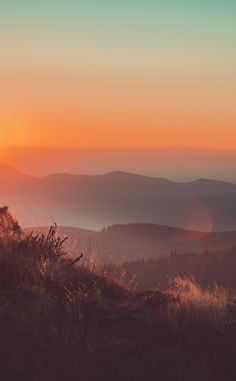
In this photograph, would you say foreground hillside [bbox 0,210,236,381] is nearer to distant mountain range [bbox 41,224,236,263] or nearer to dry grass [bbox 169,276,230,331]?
dry grass [bbox 169,276,230,331]

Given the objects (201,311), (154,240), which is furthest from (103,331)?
(154,240)

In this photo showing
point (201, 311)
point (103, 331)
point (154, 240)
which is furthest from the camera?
point (154, 240)

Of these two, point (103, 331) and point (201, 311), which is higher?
point (201, 311)

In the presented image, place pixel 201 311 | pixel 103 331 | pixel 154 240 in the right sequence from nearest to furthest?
pixel 103 331 < pixel 201 311 < pixel 154 240

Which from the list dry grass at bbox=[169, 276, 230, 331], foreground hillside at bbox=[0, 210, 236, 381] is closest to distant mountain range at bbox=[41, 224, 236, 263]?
foreground hillside at bbox=[0, 210, 236, 381]

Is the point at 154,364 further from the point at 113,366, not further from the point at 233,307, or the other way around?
the point at 233,307

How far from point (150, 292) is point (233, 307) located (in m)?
1.86

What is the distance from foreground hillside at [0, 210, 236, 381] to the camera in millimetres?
6012

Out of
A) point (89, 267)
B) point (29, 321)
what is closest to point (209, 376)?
point (29, 321)

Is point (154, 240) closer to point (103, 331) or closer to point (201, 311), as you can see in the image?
point (201, 311)

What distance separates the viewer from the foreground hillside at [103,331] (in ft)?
19.7

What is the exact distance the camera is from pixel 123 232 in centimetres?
15062

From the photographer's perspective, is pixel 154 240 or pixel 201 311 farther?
pixel 154 240

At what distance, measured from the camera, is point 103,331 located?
23.9 feet
